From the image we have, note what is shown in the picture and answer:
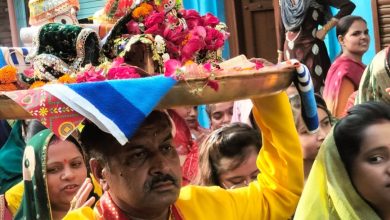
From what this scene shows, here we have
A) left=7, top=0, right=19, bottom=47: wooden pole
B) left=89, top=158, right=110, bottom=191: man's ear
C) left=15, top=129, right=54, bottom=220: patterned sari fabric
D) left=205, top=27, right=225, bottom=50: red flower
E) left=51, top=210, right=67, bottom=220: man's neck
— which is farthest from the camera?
left=7, top=0, right=19, bottom=47: wooden pole

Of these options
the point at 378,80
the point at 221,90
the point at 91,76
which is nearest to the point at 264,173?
the point at 221,90

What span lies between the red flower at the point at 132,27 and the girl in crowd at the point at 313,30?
4112 mm

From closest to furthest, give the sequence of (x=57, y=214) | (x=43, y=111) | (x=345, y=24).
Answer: (x=43, y=111) < (x=57, y=214) < (x=345, y=24)

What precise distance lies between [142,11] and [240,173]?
1164 millimetres

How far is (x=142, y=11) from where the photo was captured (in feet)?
9.39

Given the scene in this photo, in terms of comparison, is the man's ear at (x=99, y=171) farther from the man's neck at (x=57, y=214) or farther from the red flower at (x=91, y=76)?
the man's neck at (x=57, y=214)

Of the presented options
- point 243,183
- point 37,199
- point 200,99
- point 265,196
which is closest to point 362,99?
point 243,183

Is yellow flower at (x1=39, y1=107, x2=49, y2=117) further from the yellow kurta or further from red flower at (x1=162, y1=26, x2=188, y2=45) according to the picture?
red flower at (x1=162, y1=26, x2=188, y2=45)

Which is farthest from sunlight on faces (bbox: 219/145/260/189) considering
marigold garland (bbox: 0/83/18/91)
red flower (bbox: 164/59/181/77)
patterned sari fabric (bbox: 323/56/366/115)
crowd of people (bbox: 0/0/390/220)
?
patterned sari fabric (bbox: 323/56/366/115)

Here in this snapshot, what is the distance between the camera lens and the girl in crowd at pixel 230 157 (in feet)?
12.4

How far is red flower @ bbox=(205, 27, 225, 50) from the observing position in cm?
277

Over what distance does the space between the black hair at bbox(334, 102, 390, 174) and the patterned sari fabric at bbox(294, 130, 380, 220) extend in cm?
3

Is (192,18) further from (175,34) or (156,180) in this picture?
(156,180)

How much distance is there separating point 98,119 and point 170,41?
0.75 meters
